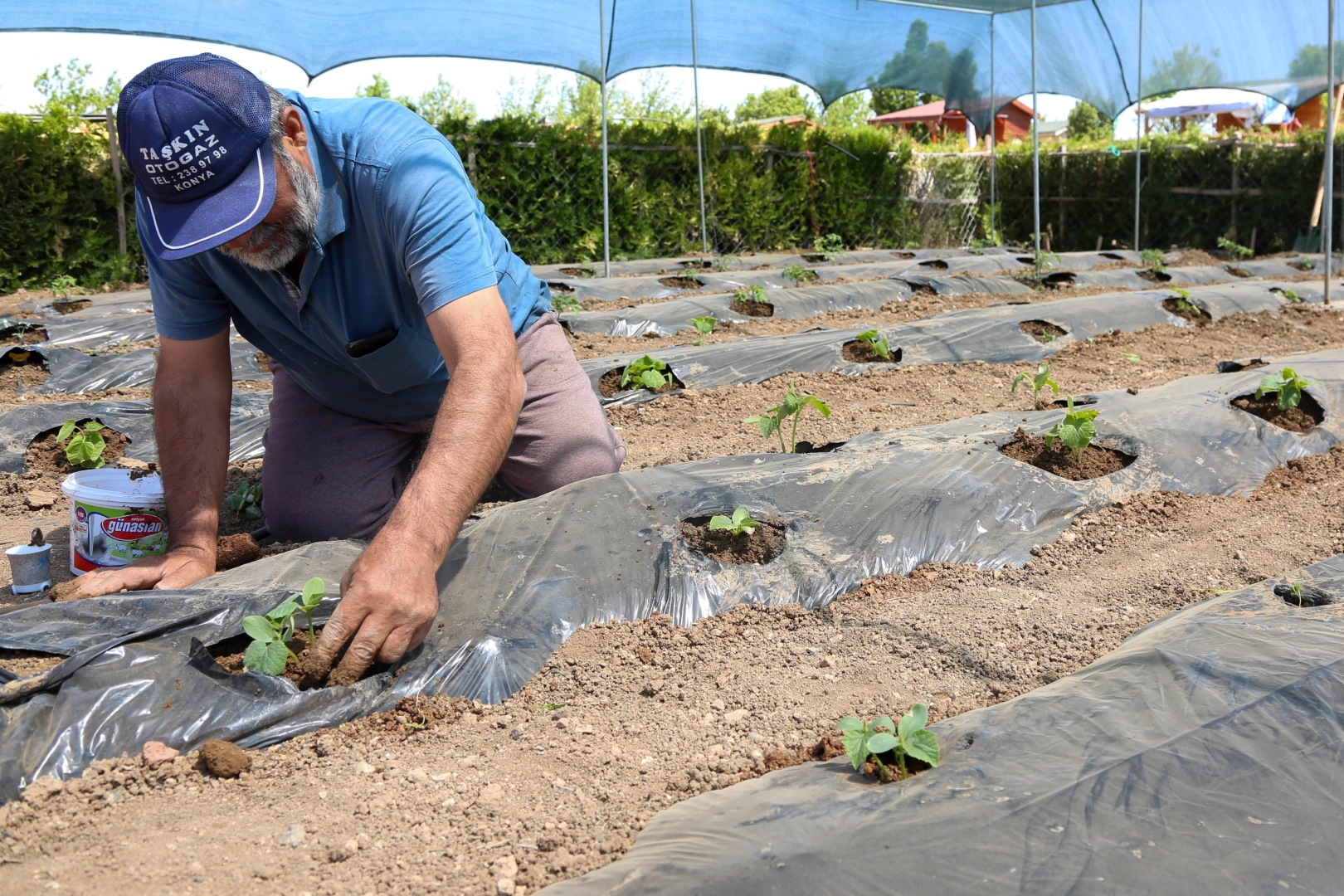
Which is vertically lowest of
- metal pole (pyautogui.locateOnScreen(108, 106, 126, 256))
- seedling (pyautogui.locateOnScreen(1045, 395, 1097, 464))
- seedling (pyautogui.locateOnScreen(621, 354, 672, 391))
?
seedling (pyautogui.locateOnScreen(1045, 395, 1097, 464))

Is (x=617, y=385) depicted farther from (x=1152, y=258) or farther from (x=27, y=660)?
(x=1152, y=258)

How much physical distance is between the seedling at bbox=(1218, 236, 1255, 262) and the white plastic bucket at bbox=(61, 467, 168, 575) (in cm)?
1223

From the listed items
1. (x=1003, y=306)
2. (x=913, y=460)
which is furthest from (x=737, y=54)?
(x=913, y=460)

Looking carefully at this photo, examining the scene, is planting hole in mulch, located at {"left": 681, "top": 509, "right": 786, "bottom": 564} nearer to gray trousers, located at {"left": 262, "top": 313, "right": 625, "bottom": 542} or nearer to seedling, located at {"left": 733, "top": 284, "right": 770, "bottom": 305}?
gray trousers, located at {"left": 262, "top": 313, "right": 625, "bottom": 542}

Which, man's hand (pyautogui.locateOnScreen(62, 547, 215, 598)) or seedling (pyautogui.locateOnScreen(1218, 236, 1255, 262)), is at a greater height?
seedling (pyautogui.locateOnScreen(1218, 236, 1255, 262))

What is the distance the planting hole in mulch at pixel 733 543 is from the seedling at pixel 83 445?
246 centimetres

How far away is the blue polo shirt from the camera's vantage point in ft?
6.12

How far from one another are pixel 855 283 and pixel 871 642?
5.98 metres

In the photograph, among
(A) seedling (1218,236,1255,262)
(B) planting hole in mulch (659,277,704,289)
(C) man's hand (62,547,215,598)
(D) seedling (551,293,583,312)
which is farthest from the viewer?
(A) seedling (1218,236,1255,262)

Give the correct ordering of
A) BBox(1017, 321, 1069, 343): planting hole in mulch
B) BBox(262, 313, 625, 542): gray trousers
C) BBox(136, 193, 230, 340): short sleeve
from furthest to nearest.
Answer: BBox(1017, 321, 1069, 343): planting hole in mulch, BBox(262, 313, 625, 542): gray trousers, BBox(136, 193, 230, 340): short sleeve

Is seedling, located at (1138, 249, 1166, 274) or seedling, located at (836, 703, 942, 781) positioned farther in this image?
seedling, located at (1138, 249, 1166, 274)

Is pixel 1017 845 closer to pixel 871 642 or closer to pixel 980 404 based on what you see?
pixel 871 642

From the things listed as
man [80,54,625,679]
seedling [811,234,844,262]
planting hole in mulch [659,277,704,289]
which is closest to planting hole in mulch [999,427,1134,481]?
man [80,54,625,679]

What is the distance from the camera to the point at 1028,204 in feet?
48.8
